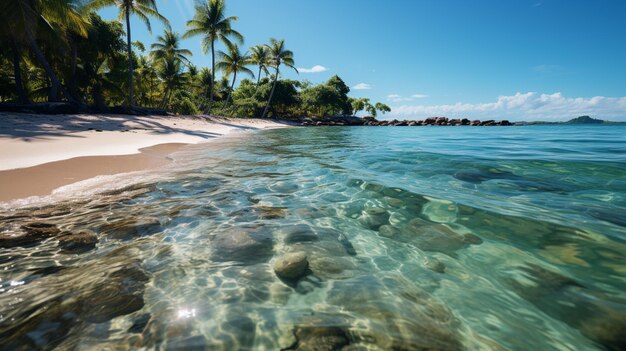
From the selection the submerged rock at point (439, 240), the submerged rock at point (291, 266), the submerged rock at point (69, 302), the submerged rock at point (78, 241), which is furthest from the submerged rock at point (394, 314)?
the submerged rock at point (78, 241)

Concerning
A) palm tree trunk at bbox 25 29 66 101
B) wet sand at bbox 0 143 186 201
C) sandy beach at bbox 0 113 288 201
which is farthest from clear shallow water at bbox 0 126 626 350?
palm tree trunk at bbox 25 29 66 101

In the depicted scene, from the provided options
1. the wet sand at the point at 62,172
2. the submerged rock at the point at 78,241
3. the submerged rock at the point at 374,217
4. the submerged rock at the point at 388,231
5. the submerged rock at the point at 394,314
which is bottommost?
the submerged rock at the point at 394,314

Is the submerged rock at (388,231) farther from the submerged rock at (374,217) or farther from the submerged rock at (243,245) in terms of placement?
the submerged rock at (243,245)

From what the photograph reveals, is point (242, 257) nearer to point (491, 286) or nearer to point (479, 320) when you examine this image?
point (479, 320)

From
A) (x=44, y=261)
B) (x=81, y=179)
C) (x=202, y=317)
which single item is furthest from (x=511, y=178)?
(x=81, y=179)

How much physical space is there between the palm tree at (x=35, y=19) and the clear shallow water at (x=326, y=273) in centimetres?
1852

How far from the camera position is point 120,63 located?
25.0 meters

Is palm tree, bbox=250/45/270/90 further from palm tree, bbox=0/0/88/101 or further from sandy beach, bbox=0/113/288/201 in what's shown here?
sandy beach, bbox=0/113/288/201

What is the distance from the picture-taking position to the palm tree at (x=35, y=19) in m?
14.0

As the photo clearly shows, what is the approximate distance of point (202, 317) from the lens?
5.32 ft

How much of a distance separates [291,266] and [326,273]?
283 mm

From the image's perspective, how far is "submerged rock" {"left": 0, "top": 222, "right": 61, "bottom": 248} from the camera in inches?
91.3

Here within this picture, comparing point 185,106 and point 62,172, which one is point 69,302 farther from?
point 185,106

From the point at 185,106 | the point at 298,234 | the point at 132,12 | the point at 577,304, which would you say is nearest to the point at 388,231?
the point at 298,234
